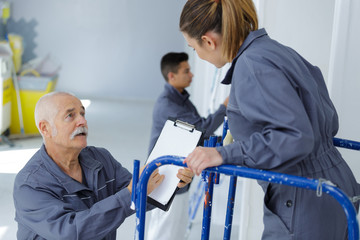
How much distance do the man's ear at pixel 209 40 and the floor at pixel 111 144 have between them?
245cm

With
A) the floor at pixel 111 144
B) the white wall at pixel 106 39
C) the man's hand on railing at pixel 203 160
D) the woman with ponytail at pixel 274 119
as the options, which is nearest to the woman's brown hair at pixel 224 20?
the woman with ponytail at pixel 274 119

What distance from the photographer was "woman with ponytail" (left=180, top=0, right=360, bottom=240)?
4.26 feet

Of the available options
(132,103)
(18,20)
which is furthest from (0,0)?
(132,103)

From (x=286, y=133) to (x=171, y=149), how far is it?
56 centimetres

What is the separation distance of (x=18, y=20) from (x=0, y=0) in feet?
5.40

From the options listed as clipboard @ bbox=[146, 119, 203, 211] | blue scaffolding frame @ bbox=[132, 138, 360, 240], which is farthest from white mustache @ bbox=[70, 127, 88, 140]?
blue scaffolding frame @ bbox=[132, 138, 360, 240]

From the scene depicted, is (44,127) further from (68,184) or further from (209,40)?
(209,40)

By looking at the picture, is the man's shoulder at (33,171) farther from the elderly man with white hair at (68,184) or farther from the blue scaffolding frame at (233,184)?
the blue scaffolding frame at (233,184)

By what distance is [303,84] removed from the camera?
1377 millimetres

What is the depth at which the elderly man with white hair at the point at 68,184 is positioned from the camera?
1.74m

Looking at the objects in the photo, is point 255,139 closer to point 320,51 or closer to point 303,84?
point 303,84

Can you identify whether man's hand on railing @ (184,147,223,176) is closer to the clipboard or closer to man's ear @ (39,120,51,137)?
the clipboard

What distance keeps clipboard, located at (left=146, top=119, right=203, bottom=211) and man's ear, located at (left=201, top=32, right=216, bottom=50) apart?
0.39 metres

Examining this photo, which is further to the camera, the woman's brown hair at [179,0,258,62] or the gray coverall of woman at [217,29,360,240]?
the woman's brown hair at [179,0,258,62]
